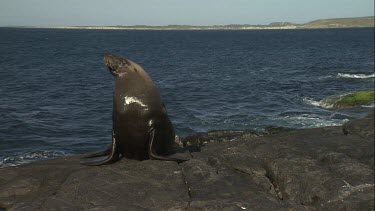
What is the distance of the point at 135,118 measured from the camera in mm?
9750

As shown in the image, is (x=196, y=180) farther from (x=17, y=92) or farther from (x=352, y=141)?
(x=17, y=92)

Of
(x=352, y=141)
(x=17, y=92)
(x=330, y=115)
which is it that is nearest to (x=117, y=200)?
(x=352, y=141)

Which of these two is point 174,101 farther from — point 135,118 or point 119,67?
point 135,118

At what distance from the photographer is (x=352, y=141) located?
1014 centimetres

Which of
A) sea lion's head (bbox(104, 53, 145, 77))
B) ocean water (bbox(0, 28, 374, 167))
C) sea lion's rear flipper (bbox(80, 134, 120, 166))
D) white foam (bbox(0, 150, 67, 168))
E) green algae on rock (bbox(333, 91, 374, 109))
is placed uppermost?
sea lion's head (bbox(104, 53, 145, 77))

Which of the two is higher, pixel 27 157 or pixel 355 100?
pixel 27 157

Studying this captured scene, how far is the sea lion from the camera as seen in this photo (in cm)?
975

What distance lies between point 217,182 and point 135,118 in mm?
2442

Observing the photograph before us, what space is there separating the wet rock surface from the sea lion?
0.31 m

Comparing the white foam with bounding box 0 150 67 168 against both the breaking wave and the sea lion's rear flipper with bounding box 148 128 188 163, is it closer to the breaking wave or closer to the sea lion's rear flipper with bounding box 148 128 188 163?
the sea lion's rear flipper with bounding box 148 128 188 163

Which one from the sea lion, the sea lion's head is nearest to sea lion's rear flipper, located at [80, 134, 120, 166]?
the sea lion

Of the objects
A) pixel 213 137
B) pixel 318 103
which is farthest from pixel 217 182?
pixel 318 103

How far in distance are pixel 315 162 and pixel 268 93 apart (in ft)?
84.8

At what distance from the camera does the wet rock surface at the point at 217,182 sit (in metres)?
7.20
